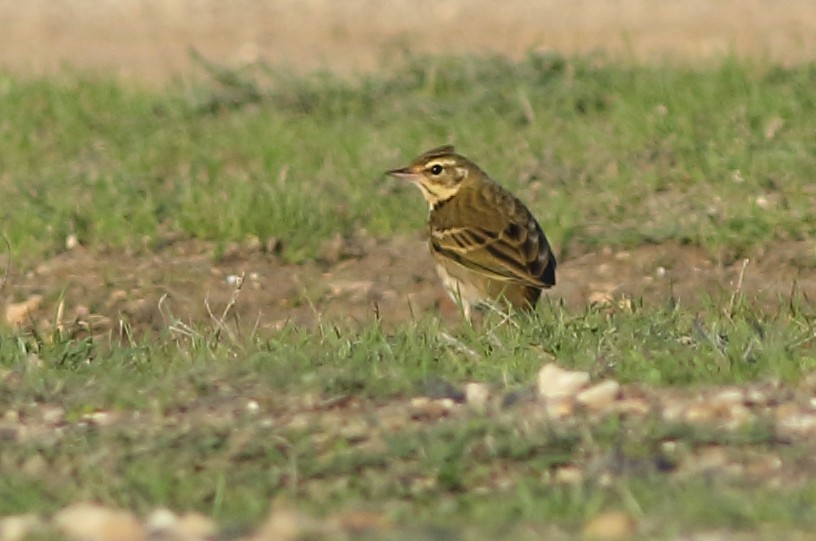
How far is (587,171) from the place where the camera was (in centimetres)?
1147

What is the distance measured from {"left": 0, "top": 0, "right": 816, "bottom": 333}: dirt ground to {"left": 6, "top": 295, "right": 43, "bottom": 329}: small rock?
0.01 metres

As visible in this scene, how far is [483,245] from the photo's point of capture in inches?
351

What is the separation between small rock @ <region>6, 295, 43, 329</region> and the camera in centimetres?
955

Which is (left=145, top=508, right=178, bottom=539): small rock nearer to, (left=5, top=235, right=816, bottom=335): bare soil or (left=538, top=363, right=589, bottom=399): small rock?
(left=538, top=363, right=589, bottom=399): small rock

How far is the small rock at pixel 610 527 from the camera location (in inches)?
187

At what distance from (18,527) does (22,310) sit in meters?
4.85

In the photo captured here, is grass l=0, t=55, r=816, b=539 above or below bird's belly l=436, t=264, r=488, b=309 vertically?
above

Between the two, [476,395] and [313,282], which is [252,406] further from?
[313,282]

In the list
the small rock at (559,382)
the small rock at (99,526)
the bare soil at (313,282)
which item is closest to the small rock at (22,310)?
the bare soil at (313,282)

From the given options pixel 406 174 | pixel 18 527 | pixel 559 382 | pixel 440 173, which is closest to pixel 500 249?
pixel 440 173

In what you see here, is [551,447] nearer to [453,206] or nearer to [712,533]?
[712,533]

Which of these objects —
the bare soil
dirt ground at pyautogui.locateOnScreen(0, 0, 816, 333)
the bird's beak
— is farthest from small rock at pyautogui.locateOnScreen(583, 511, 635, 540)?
the bird's beak

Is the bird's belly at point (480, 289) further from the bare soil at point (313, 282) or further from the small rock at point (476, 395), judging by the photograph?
the small rock at point (476, 395)

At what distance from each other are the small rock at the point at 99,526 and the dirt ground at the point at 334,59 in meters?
2.74
